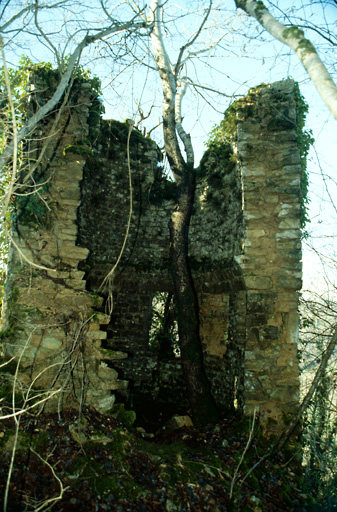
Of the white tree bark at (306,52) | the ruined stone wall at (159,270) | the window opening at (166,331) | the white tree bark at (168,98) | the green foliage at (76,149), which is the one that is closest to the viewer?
the white tree bark at (306,52)

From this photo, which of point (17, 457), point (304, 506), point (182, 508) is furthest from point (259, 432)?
point (17, 457)

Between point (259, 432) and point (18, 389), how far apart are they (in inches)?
122

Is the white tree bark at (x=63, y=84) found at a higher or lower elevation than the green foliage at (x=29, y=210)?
higher

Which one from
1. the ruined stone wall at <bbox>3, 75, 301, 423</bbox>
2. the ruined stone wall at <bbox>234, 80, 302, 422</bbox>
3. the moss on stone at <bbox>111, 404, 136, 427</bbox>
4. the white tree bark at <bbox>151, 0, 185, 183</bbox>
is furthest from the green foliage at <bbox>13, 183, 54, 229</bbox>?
the ruined stone wall at <bbox>234, 80, 302, 422</bbox>

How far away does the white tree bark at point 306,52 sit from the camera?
2.76m

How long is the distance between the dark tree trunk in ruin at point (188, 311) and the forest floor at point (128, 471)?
2.97 feet

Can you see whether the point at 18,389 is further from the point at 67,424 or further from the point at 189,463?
the point at 189,463

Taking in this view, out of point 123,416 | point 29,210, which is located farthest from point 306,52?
point 123,416

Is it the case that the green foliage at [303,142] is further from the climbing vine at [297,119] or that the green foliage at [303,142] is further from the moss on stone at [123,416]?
the moss on stone at [123,416]

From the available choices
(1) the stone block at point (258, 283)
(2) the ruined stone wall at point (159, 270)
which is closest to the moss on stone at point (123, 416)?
(2) the ruined stone wall at point (159, 270)

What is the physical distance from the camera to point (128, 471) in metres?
3.33

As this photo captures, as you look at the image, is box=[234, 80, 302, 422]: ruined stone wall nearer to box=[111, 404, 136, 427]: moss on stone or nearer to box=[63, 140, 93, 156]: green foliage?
box=[111, 404, 136, 427]: moss on stone

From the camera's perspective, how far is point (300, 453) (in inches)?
161

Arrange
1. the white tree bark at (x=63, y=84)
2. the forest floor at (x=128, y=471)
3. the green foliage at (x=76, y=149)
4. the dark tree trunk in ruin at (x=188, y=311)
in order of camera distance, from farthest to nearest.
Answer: the dark tree trunk in ruin at (x=188, y=311)
the green foliage at (x=76, y=149)
the white tree bark at (x=63, y=84)
the forest floor at (x=128, y=471)
